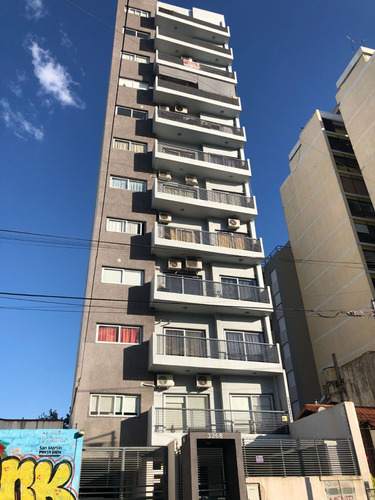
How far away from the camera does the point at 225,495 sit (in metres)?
11.1

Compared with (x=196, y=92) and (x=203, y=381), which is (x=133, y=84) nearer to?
(x=196, y=92)

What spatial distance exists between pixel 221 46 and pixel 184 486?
3265cm

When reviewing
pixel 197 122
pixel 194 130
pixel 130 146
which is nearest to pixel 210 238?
pixel 194 130

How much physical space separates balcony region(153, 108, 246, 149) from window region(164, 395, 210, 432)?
16.5m

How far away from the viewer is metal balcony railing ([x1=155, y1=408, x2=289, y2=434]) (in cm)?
1642

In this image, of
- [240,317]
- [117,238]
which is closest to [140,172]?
[117,238]

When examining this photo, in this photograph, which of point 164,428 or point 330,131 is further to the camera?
point 330,131

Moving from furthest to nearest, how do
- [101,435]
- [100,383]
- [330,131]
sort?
[330,131] < [100,383] < [101,435]

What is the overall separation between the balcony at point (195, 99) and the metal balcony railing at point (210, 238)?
10552 millimetres

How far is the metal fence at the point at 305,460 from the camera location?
11.9 m

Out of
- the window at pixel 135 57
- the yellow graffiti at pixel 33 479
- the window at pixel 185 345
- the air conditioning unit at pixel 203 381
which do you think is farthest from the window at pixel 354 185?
the yellow graffiti at pixel 33 479

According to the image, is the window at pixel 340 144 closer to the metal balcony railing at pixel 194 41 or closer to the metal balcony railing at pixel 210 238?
the metal balcony railing at pixel 194 41

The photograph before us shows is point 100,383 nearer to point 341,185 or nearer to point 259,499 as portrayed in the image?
point 259,499

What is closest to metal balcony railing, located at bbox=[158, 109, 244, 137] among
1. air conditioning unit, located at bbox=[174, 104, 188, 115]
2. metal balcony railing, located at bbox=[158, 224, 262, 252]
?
air conditioning unit, located at bbox=[174, 104, 188, 115]
